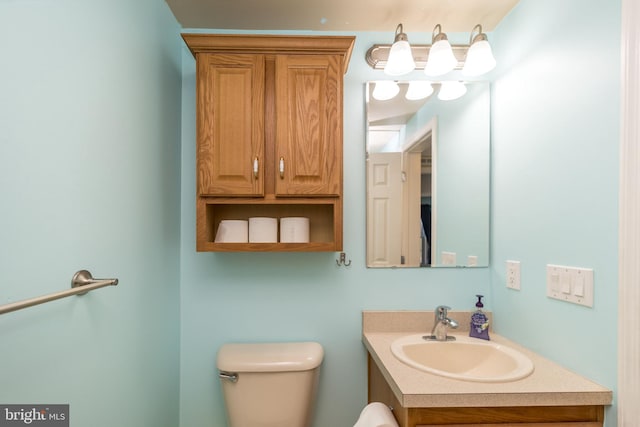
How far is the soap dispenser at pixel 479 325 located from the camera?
1551 mm

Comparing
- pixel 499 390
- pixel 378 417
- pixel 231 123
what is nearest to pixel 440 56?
pixel 231 123

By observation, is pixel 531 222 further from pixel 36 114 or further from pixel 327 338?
pixel 36 114

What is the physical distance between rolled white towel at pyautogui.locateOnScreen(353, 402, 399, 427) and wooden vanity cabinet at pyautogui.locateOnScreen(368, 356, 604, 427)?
86mm

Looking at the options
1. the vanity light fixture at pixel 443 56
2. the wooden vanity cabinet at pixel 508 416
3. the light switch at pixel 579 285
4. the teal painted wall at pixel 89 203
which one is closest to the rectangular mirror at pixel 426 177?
the vanity light fixture at pixel 443 56

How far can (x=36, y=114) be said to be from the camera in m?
0.80

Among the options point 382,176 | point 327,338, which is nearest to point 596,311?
point 382,176

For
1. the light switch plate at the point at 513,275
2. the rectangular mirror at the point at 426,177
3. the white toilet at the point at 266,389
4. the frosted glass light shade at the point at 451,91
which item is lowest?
the white toilet at the point at 266,389

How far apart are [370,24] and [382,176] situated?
2.30 ft

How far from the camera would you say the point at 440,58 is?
1521mm

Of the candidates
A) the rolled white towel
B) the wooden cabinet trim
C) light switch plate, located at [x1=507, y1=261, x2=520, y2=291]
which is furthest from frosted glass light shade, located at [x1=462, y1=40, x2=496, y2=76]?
the rolled white towel

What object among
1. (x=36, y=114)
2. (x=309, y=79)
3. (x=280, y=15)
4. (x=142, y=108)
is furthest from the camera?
(x=280, y=15)

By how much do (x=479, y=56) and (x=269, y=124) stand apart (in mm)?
926

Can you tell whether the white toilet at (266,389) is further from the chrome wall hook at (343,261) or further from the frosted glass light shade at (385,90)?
the frosted glass light shade at (385,90)

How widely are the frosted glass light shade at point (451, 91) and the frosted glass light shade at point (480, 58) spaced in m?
0.16
